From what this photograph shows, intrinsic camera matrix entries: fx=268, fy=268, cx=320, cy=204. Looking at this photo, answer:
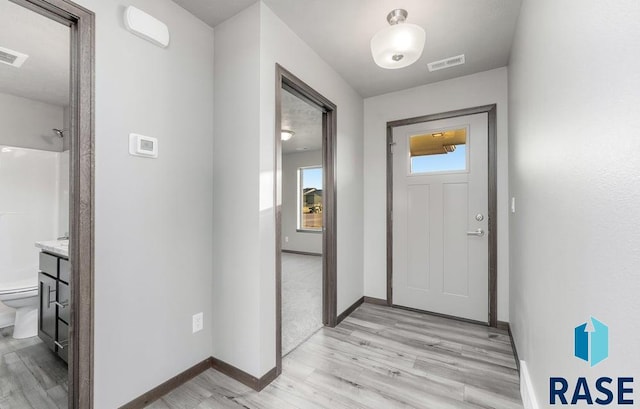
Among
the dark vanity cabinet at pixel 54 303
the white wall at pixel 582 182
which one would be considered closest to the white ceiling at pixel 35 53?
the dark vanity cabinet at pixel 54 303

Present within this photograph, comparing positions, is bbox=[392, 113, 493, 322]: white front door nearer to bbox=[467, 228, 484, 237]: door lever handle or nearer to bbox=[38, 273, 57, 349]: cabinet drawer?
bbox=[467, 228, 484, 237]: door lever handle

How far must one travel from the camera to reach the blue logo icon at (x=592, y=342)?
0.69 meters

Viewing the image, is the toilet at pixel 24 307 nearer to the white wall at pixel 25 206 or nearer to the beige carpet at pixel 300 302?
the white wall at pixel 25 206

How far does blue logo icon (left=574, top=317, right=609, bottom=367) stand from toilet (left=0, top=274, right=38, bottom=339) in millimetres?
3593

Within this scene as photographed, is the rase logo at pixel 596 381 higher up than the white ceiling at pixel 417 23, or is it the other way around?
the white ceiling at pixel 417 23

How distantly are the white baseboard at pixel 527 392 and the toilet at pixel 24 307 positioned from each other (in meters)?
3.67

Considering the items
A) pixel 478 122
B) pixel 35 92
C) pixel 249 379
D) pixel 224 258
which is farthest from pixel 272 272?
pixel 35 92

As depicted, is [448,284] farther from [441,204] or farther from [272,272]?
[272,272]

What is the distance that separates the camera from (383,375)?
1892 mm

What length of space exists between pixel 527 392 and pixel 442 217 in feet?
5.63

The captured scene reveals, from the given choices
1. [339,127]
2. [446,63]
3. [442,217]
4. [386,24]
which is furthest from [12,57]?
[442,217]

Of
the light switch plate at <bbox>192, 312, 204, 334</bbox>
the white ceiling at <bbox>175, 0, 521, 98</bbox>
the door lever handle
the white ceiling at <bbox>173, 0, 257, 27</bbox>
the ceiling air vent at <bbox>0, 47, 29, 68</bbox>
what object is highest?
the white ceiling at <bbox>175, 0, 521, 98</bbox>

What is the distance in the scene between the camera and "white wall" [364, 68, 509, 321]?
8.63 ft

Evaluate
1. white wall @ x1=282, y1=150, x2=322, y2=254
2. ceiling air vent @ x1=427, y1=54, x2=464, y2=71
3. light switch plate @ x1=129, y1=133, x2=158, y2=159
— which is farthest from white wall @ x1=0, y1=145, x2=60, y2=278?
white wall @ x1=282, y1=150, x2=322, y2=254
